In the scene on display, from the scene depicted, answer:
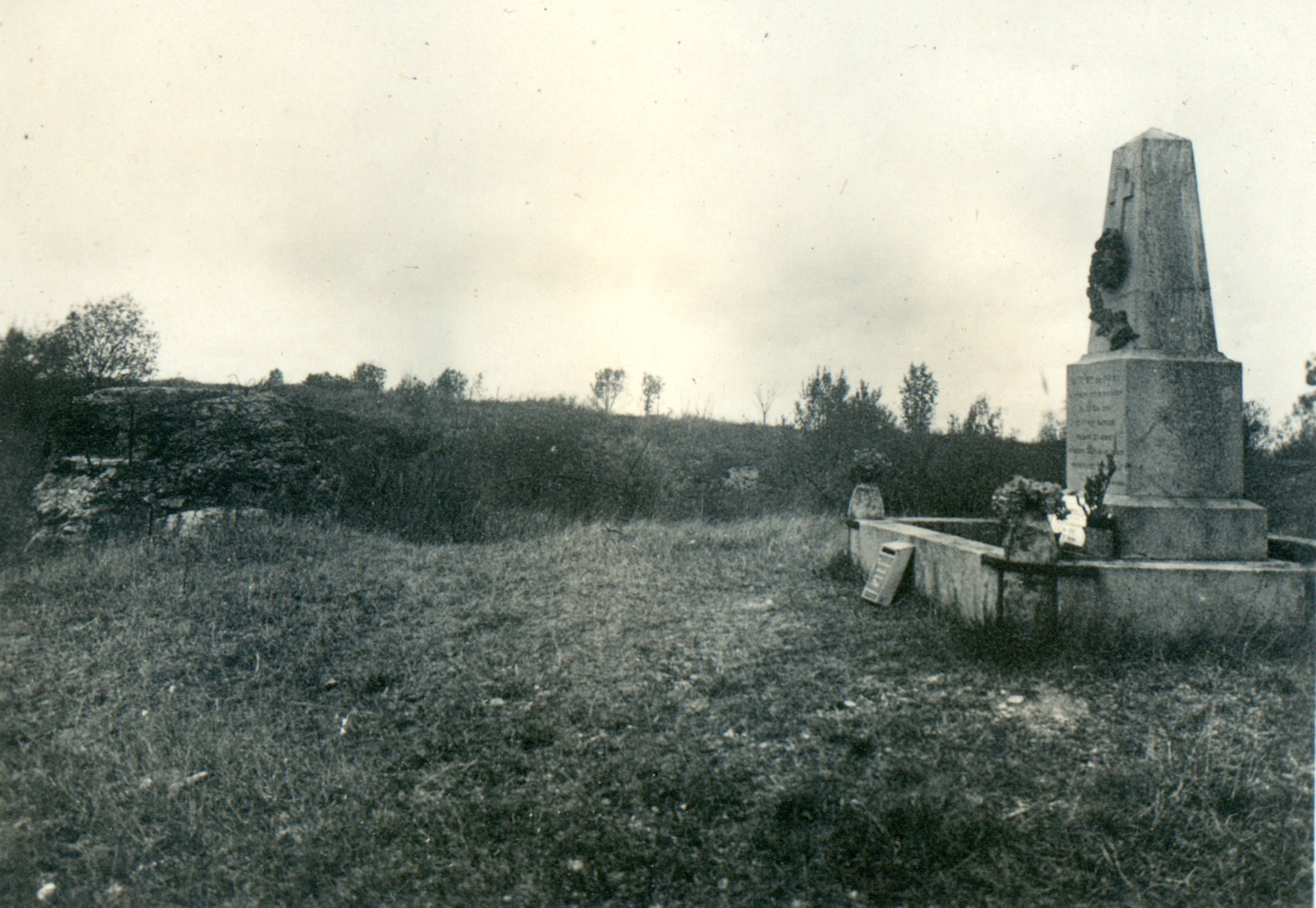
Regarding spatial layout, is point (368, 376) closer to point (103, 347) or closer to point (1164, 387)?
point (103, 347)

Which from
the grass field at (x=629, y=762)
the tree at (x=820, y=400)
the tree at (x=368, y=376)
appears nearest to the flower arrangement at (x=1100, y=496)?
the grass field at (x=629, y=762)

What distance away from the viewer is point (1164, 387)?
232 inches

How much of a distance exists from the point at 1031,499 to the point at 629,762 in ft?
10.2

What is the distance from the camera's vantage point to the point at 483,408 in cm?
1848

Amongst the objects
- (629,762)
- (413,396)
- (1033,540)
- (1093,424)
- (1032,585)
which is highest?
(413,396)

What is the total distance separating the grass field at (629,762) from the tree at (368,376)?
14022mm

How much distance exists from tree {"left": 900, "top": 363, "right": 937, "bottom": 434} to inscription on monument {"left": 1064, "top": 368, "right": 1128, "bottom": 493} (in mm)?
10133

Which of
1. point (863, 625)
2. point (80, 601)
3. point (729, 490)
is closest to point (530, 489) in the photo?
point (729, 490)

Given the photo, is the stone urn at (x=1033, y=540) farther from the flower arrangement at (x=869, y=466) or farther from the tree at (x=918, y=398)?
the tree at (x=918, y=398)

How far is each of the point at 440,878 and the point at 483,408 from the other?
1592 centimetres

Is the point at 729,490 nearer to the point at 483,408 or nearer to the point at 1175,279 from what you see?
the point at 483,408

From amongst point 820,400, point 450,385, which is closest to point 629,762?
point 820,400

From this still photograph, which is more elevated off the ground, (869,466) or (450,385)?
(450,385)

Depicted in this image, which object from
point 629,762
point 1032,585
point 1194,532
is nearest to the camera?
point 629,762
